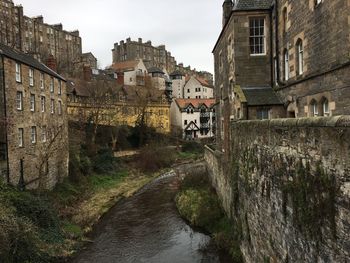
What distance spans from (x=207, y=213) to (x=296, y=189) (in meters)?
13.5

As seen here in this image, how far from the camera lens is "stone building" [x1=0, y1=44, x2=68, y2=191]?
21.2 m

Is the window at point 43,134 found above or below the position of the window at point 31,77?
below

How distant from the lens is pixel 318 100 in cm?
1389

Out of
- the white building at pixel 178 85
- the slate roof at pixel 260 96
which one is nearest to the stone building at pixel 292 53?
the slate roof at pixel 260 96

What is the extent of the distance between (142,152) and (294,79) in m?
29.5

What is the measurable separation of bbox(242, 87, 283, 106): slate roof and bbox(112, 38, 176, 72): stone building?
81.9 meters

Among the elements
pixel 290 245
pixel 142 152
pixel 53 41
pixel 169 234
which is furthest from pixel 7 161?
pixel 53 41

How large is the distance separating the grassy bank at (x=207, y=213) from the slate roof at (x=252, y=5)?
11513 mm

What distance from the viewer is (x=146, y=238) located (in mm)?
19703

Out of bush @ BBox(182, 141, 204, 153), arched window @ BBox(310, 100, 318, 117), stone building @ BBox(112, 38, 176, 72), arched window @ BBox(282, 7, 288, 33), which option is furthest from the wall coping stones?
stone building @ BBox(112, 38, 176, 72)

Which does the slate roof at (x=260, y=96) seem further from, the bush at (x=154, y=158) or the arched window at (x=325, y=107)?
the bush at (x=154, y=158)

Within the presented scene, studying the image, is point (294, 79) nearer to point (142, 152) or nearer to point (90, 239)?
point (90, 239)

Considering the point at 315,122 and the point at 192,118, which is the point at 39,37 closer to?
the point at 192,118

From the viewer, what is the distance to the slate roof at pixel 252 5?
18703 millimetres
